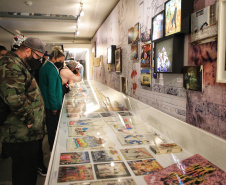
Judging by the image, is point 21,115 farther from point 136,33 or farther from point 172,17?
point 136,33

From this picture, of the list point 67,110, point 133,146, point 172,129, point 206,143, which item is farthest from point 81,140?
point 67,110

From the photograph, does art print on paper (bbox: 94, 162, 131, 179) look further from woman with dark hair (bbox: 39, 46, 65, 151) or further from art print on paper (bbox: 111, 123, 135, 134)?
woman with dark hair (bbox: 39, 46, 65, 151)

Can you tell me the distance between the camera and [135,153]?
4.69ft

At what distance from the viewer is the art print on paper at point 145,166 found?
118cm

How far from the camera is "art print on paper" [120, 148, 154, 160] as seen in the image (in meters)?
1.37

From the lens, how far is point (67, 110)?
2770mm

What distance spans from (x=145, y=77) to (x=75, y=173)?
68.8 inches

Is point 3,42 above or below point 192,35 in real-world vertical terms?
above

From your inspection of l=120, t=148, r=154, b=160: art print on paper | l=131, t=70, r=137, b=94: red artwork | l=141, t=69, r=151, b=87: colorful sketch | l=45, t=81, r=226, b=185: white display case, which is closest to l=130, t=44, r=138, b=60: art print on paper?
l=131, t=70, r=137, b=94: red artwork

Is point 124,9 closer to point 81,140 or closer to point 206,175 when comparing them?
point 81,140

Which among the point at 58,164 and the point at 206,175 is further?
the point at 58,164

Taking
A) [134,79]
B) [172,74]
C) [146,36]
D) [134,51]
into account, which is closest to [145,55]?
[146,36]

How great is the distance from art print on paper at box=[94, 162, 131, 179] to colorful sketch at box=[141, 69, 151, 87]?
4.78 feet

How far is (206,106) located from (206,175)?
1.74 feet
